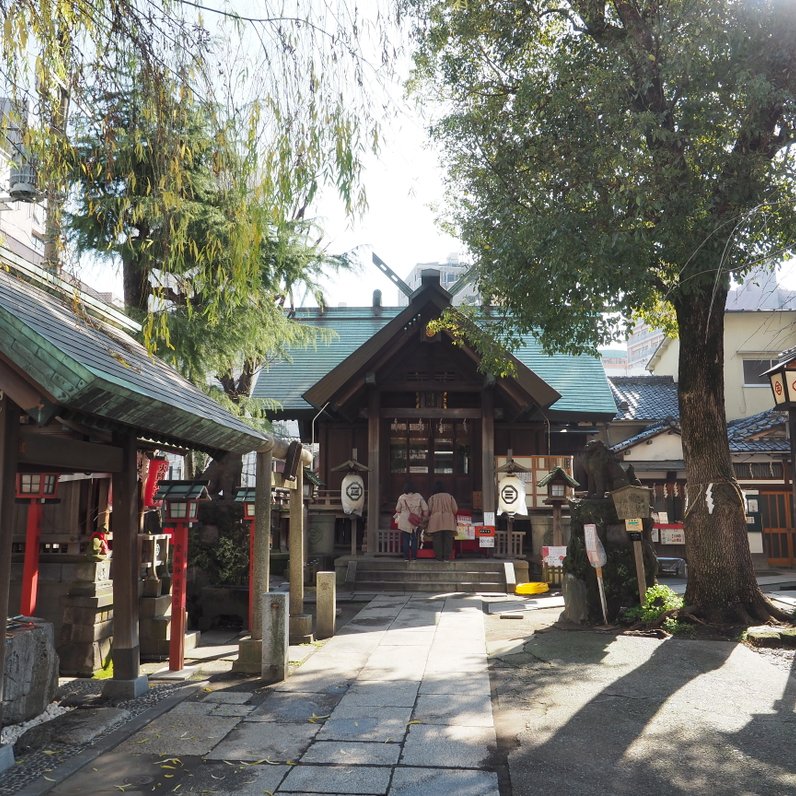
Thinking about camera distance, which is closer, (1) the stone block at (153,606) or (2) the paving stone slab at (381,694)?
(2) the paving stone slab at (381,694)

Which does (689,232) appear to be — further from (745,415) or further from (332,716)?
(745,415)

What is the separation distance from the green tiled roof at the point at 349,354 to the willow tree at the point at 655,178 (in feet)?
26.4

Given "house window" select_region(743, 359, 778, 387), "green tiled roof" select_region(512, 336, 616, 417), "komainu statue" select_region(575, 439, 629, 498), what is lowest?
"komainu statue" select_region(575, 439, 629, 498)

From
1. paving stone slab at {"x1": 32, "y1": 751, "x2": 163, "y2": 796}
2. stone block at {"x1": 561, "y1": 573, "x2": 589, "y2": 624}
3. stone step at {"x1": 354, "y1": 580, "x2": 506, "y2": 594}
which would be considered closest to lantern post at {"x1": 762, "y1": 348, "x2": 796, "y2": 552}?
stone block at {"x1": 561, "y1": 573, "x2": 589, "y2": 624}

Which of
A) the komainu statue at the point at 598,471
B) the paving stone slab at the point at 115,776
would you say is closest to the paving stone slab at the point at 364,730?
the paving stone slab at the point at 115,776

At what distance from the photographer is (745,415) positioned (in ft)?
82.3

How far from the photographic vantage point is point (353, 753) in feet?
16.1

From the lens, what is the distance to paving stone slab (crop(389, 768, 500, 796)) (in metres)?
4.18

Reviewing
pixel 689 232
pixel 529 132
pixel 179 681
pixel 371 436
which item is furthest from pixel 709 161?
pixel 371 436

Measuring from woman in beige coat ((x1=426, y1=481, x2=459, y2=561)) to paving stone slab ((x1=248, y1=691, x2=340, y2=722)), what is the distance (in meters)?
9.14

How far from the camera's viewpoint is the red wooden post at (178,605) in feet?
25.3

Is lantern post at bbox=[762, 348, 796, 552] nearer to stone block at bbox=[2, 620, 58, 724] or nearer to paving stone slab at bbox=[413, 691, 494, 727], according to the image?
paving stone slab at bbox=[413, 691, 494, 727]

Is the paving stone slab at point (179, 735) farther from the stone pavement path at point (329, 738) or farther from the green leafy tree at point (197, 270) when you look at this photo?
the green leafy tree at point (197, 270)

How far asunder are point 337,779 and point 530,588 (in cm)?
1046
